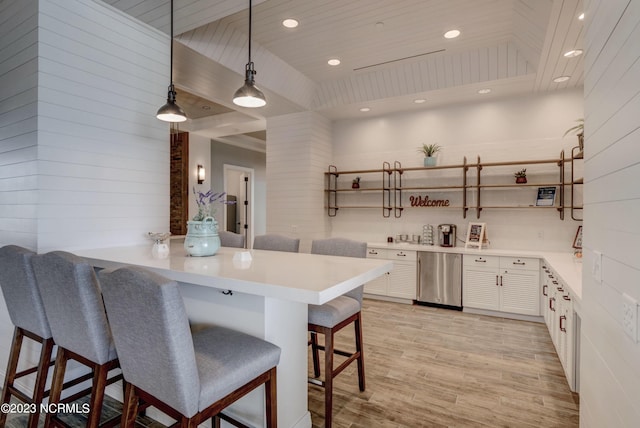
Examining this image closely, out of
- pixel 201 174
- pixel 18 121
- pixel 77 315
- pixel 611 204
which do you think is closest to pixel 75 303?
pixel 77 315

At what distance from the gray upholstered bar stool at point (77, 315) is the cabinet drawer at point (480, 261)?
394 cm

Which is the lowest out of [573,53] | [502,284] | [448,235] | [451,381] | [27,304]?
[451,381]

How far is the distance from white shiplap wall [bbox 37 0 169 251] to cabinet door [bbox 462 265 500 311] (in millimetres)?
3634

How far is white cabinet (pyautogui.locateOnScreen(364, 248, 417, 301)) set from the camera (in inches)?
184

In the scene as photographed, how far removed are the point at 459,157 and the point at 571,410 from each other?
11.0ft

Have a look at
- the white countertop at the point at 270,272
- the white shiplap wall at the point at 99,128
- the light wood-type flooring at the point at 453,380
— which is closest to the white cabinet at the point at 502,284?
the light wood-type flooring at the point at 453,380

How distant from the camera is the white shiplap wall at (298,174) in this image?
521 cm

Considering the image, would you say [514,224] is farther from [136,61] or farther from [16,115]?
[16,115]

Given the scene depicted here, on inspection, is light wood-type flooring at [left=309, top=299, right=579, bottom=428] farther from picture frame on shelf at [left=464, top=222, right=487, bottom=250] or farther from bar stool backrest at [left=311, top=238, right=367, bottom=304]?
picture frame on shelf at [left=464, top=222, right=487, bottom=250]

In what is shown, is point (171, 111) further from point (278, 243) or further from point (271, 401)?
point (271, 401)

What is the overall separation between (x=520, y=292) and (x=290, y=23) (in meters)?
4.02

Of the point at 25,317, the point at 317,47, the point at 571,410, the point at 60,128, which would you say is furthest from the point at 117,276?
the point at 317,47

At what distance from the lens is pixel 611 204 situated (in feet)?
3.60

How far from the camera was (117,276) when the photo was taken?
124cm
